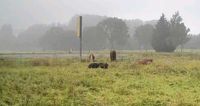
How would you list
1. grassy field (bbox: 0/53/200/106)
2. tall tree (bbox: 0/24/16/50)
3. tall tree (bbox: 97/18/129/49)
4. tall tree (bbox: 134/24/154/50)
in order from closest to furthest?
grassy field (bbox: 0/53/200/106), tall tree (bbox: 134/24/154/50), tall tree (bbox: 97/18/129/49), tall tree (bbox: 0/24/16/50)

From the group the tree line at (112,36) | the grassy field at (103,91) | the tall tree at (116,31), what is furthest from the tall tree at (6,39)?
the grassy field at (103,91)

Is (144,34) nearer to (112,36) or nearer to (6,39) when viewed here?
(112,36)

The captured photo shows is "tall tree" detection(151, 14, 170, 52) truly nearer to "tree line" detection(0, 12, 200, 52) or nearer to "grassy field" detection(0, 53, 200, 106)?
"tree line" detection(0, 12, 200, 52)

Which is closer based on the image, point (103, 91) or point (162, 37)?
point (103, 91)

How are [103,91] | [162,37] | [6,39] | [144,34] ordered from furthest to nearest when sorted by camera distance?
1. [6,39]
2. [144,34]
3. [162,37]
4. [103,91]

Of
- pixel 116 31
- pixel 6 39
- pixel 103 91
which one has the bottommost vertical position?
pixel 103 91

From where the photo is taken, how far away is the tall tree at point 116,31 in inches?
4532

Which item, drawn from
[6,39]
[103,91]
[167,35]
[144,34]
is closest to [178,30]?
[167,35]

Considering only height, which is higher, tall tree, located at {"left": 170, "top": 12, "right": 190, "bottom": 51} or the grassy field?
tall tree, located at {"left": 170, "top": 12, "right": 190, "bottom": 51}

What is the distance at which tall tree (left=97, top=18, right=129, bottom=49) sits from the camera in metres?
115

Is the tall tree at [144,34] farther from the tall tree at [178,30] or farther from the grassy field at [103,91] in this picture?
the grassy field at [103,91]

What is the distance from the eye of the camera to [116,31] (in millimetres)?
116562

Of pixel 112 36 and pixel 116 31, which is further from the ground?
pixel 116 31

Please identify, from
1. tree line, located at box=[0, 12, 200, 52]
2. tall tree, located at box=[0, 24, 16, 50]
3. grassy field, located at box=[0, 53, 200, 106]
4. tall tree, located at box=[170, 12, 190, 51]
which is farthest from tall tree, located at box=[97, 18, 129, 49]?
grassy field, located at box=[0, 53, 200, 106]
